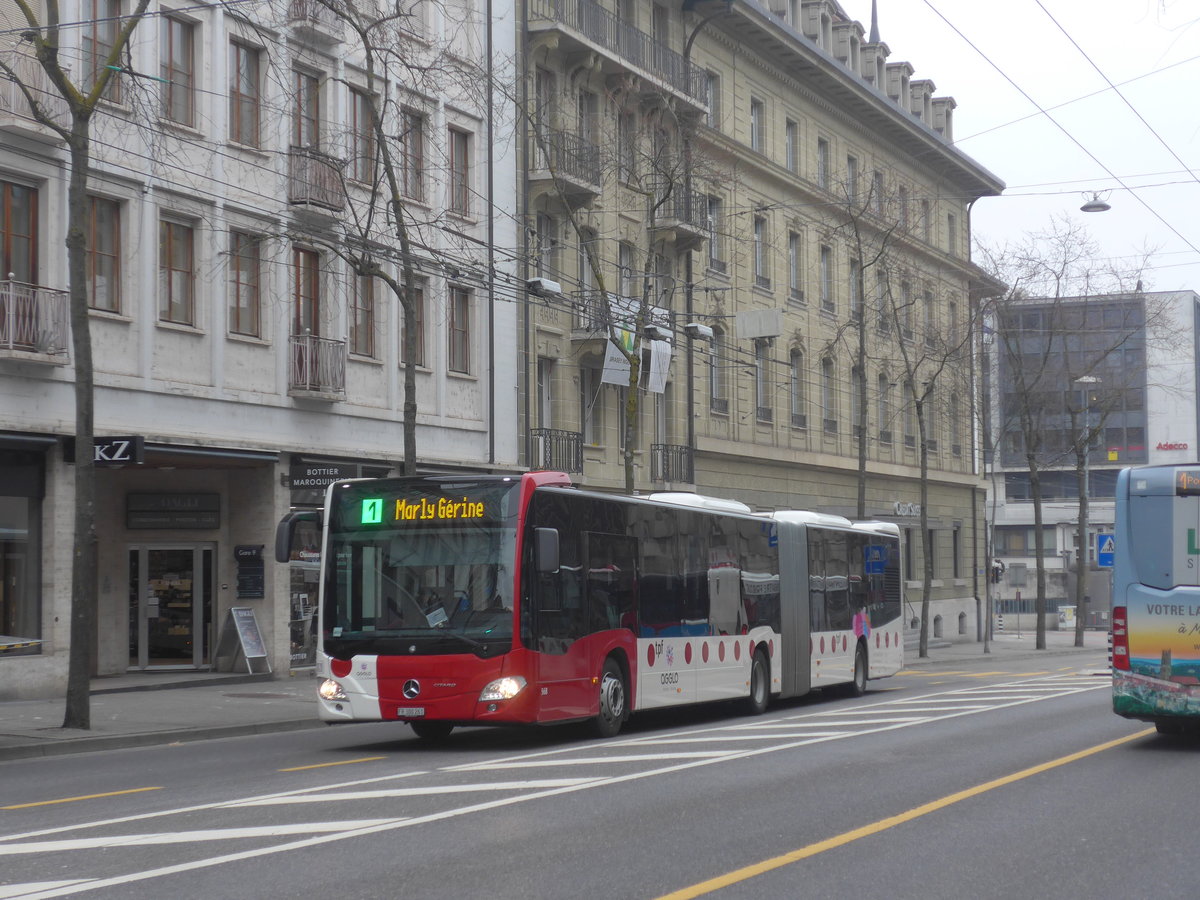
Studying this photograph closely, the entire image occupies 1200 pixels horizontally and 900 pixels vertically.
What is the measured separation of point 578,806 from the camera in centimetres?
1140

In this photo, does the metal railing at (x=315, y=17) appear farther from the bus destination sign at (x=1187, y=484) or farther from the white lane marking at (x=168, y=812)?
the white lane marking at (x=168, y=812)

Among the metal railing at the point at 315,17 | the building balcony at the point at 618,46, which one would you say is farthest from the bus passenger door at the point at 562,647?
the building balcony at the point at 618,46

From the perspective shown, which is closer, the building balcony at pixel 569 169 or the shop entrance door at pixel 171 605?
the shop entrance door at pixel 171 605

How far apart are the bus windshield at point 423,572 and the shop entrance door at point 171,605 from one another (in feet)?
39.6

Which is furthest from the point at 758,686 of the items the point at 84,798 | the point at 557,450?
the point at 557,450

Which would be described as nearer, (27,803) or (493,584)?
(27,803)

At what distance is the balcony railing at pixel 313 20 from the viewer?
91.0 feet

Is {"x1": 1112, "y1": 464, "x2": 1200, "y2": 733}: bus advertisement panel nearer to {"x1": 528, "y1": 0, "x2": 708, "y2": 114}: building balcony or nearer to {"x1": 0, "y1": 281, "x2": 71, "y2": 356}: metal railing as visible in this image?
{"x1": 0, "y1": 281, "x2": 71, "y2": 356}: metal railing

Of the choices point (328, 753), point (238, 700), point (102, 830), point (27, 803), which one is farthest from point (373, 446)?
point (102, 830)

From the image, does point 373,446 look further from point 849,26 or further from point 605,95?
point 849,26

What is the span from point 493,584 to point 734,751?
2871 mm

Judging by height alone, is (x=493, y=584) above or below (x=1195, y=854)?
above

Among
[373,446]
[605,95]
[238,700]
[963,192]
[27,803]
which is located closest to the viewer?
[27,803]

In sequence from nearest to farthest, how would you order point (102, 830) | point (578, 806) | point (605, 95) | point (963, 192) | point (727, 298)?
point (102, 830) < point (578, 806) < point (605, 95) < point (727, 298) < point (963, 192)
